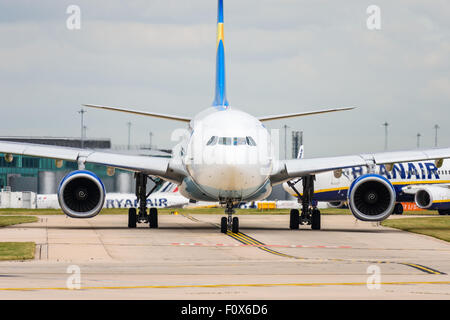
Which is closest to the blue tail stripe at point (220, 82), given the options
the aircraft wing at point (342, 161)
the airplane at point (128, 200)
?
the aircraft wing at point (342, 161)

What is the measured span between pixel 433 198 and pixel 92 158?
28.6 metres

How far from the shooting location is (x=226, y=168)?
27.7 meters

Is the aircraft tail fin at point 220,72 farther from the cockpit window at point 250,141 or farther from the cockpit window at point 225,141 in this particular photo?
the cockpit window at point 225,141

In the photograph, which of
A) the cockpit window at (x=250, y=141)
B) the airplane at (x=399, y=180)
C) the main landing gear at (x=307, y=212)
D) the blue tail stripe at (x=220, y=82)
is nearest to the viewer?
the cockpit window at (x=250, y=141)

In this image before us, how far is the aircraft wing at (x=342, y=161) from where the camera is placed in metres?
32.3

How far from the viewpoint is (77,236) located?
29.1 meters

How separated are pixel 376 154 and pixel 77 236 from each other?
38.7 feet

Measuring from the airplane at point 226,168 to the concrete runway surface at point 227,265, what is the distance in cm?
120

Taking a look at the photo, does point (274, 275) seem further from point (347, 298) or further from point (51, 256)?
Result: point (51, 256)

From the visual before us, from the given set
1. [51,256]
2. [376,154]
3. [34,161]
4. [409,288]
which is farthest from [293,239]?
[34,161]

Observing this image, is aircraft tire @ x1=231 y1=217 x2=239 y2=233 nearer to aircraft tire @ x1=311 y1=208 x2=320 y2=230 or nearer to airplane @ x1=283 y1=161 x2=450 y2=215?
aircraft tire @ x1=311 y1=208 x2=320 y2=230

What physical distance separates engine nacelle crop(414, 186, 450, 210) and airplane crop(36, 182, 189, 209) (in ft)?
113

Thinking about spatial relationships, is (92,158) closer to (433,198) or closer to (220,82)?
(220,82)
